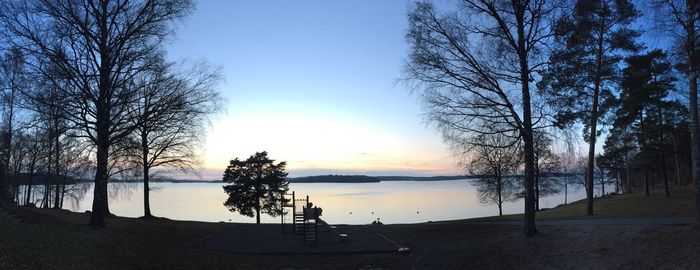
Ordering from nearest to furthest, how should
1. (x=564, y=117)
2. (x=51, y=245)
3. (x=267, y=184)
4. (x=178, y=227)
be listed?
(x=51, y=245) < (x=564, y=117) < (x=178, y=227) < (x=267, y=184)

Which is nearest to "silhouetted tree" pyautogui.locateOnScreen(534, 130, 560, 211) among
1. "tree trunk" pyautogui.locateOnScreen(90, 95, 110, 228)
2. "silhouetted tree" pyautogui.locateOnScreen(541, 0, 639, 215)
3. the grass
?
the grass

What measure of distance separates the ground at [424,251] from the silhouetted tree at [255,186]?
87.7ft

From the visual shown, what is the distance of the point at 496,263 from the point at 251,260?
27.1 ft

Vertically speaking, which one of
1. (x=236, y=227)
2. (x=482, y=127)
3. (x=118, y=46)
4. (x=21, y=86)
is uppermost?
(x=118, y=46)

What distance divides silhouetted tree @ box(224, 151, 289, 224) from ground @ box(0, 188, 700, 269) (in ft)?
87.7

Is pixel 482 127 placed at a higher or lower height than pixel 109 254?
higher

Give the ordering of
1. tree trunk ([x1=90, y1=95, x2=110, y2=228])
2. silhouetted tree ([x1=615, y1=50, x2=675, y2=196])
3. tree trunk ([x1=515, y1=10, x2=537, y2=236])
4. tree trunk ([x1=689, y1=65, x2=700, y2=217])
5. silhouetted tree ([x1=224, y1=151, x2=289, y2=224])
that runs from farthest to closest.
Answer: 1. silhouetted tree ([x1=224, y1=151, x2=289, y2=224])
2. silhouetted tree ([x1=615, y1=50, x2=675, y2=196])
3. tree trunk ([x1=90, y1=95, x2=110, y2=228])
4. tree trunk ([x1=515, y1=10, x2=537, y2=236])
5. tree trunk ([x1=689, y1=65, x2=700, y2=217])

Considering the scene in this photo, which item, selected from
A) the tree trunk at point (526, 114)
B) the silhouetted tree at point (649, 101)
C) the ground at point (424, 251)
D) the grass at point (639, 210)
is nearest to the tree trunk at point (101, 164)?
the ground at point (424, 251)

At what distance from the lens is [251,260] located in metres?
16.6

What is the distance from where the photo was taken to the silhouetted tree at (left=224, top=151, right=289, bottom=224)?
4766cm

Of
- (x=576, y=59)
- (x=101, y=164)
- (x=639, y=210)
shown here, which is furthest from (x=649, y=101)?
(x=101, y=164)

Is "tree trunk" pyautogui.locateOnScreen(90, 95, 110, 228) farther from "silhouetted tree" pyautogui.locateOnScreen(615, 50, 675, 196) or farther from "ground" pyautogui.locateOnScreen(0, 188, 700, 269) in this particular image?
"silhouetted tree" pyautogui.locateOnScreen(615, 50, 675, 196)

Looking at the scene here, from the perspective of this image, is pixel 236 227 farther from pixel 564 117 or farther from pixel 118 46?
pixel 564 117

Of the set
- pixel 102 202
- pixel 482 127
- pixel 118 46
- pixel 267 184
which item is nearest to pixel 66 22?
pixel 118 46
